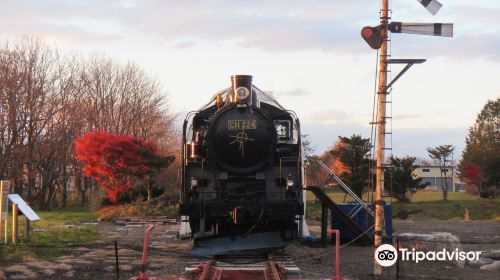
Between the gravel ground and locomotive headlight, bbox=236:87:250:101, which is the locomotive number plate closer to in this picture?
locomotive headlight, bbox=236:87:250:101

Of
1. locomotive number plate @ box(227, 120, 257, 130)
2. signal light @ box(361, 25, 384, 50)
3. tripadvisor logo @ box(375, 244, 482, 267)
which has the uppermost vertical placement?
signal light @ box(361, 25, 384, 50)

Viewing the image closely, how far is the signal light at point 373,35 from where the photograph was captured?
36.8 ft

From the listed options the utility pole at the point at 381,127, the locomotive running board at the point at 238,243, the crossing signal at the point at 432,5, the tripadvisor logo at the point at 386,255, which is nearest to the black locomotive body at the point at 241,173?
the locomotive running board at the point at 238,243

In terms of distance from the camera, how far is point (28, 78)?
43.9 m

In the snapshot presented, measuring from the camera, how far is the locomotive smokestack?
12.8 m

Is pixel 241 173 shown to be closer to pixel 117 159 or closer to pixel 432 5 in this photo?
pixel 432 5

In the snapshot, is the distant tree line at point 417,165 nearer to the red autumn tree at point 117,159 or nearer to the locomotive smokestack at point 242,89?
the red autumn tree at point 117,159

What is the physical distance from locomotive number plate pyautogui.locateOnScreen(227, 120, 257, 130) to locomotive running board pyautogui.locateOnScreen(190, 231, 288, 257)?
2.47 meters

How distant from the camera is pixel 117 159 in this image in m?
33.3

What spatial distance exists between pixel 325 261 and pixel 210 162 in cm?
403

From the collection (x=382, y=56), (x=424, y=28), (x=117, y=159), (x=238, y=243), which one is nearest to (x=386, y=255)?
(x=238, y=243)

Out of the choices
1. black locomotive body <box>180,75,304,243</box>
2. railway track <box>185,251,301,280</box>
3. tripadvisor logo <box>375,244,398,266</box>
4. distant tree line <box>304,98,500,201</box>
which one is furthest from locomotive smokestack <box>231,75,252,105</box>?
distant tree line <box>304,98,500,201</box>

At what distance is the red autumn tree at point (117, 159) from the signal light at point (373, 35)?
2389cm

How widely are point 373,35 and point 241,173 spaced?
4219mm
